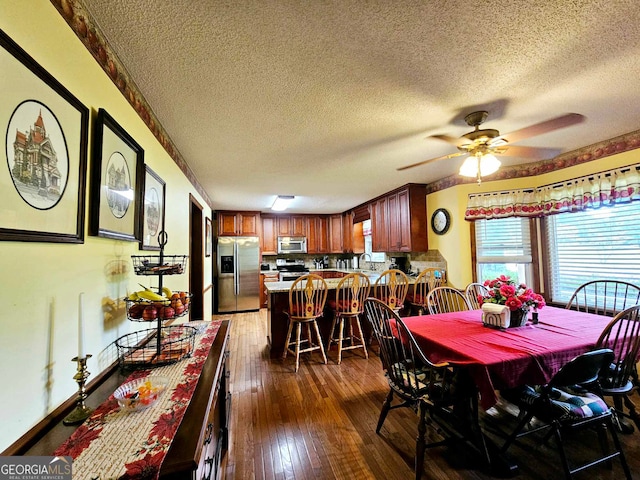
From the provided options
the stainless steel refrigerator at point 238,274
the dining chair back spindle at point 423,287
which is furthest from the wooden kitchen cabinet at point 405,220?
the stainless steel refrigerator at point 238,274

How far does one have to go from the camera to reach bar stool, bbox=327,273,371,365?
10.9 feet

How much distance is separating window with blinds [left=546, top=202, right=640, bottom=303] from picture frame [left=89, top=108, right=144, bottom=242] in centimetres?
395

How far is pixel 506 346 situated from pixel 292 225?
223 inches

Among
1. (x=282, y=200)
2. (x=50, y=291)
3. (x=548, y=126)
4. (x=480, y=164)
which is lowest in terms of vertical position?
(x=50, y=291)

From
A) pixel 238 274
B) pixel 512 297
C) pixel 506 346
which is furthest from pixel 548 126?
pixel 238 274

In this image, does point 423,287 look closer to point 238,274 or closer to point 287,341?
point 287,341

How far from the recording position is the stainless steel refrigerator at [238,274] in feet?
19.3

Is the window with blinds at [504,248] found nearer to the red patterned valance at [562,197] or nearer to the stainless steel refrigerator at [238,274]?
the red patterned valance at [562,197]

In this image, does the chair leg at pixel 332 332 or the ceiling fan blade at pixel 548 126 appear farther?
the chair leg at pixel 332 332

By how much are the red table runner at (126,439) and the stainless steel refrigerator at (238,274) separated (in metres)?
5.06

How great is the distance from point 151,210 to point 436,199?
3.67 meters

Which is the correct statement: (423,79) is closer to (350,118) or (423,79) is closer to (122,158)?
(350,118)

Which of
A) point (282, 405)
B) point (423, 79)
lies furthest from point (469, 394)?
point (423, 79)

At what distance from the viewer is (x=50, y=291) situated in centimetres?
89
